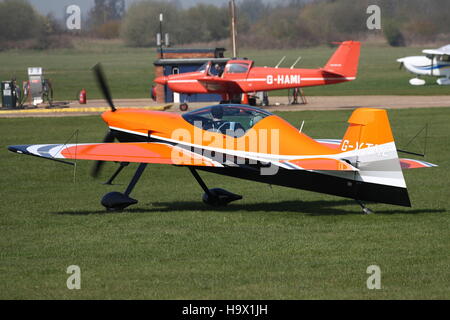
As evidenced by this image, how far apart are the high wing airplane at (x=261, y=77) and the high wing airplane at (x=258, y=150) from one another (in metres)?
20.2

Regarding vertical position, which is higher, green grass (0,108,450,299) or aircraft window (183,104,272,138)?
aircraft window (183,104,272,138)

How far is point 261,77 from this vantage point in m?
33.2

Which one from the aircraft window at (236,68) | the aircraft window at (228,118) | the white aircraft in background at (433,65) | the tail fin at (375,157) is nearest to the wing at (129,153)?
the aircraft window at (228,118)

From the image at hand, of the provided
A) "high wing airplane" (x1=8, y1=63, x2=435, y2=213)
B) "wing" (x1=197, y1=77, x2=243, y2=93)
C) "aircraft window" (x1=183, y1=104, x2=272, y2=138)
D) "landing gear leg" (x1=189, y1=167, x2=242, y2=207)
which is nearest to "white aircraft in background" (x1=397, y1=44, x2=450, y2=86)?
"wing" (x1=197, y1=77, x2=243, y2=93)

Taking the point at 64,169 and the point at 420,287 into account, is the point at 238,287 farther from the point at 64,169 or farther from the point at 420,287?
the point at 64,169

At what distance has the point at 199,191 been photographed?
48.9 feet

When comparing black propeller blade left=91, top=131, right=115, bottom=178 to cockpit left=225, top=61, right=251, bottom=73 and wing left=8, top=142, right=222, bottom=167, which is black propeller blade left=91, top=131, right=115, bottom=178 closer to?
wing left=8, top=142, right=222, bottom=167

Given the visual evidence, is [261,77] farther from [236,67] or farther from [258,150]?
[258,150]

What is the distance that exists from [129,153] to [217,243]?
2.50 meters

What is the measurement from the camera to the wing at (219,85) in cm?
3256

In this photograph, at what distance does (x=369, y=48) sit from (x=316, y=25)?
2006 cm

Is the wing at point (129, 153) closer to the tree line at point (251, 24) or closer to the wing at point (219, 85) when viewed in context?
the wing at point (219, 85)

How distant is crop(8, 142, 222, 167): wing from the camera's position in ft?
38.8
